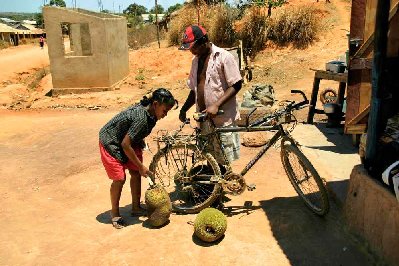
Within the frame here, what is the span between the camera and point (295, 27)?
1559 cm

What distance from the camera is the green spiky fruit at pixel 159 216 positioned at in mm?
3924

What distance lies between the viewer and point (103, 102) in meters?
12.8

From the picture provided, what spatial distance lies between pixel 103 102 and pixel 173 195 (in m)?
8.68

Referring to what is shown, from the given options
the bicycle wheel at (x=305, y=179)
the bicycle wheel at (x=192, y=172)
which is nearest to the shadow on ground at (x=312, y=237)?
the bicycle wheel at (x=305, y=179)

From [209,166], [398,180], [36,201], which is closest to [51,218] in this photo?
[36,201]

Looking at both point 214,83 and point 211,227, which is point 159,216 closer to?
point 211,227

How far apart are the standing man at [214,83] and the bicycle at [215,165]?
135 mm

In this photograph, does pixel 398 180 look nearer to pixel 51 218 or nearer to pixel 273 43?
pixel 51 218

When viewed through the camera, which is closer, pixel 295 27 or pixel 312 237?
pixel 312 237

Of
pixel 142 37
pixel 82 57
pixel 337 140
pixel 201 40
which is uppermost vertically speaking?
pixel 142 37

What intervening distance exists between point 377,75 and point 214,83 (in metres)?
1.58

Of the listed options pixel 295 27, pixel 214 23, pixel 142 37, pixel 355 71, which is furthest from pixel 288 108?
pixel 142 37

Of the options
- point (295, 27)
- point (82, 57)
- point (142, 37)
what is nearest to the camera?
point (82, 57)

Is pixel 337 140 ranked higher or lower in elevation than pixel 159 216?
higher
